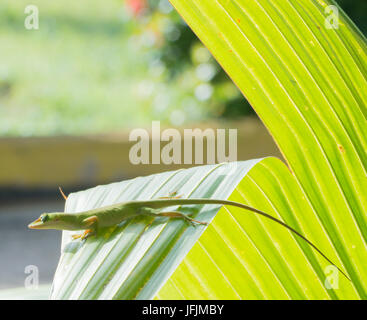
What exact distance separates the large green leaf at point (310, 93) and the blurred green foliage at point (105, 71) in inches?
121

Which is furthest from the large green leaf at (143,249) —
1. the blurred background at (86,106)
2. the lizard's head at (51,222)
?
the blurred background at (86,106)

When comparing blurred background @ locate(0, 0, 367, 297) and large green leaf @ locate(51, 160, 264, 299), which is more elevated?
blurred background @ locate(0, 0, 367, 297)

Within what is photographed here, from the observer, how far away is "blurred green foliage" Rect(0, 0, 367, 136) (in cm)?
423

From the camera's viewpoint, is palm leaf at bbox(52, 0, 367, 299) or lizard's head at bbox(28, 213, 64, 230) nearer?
palm leaf at bbox(52, 0, 367, 299)

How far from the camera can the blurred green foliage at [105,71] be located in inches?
167

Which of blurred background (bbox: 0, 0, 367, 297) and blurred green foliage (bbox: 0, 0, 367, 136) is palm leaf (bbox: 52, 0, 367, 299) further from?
blurred green foliage (bbox: 0, 0, 367, 136)

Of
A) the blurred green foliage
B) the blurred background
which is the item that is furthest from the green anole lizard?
the blurred green foliage

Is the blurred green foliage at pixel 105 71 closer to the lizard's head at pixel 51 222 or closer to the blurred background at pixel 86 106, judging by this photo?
the blurred background at pixel 86 106

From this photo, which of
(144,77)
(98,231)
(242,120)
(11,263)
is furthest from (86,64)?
(98,231)

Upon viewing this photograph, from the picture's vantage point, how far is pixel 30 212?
3.79 meters

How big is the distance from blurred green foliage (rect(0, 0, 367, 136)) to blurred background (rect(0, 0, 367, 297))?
12mm

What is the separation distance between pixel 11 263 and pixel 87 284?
2.85m

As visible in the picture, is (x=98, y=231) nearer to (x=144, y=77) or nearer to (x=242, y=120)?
(x=242, y=120)

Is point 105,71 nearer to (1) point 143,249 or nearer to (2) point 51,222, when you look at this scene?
(2) point 51,222
